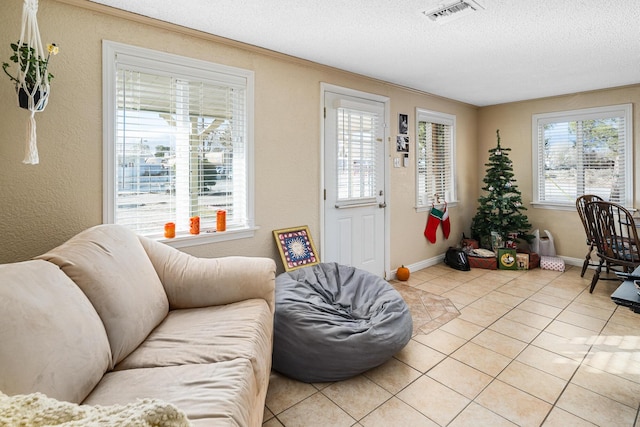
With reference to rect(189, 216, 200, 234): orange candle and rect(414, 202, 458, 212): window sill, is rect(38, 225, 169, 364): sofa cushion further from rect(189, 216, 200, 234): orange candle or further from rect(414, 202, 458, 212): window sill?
rect(414, 202, 458, 212): window sill

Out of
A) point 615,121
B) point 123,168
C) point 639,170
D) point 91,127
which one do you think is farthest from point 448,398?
point 615,121

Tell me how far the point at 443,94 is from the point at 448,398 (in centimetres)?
393

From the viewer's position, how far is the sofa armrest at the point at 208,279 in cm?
202

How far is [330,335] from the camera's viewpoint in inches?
82.2

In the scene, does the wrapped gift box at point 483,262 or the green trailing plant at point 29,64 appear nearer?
the green trailing plant at point 29,64

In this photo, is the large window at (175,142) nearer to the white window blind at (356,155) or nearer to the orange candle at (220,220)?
the orange candle at (220,220)

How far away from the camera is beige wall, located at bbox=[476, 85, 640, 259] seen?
170 inches

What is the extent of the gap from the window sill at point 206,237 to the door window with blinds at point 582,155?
4468 mm

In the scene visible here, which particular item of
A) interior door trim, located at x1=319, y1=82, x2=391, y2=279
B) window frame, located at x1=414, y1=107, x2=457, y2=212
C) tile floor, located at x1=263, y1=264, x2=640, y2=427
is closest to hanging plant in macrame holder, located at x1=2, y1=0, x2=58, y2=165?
tile floor, located at x1=263, y1=264, x2=640, y2=427

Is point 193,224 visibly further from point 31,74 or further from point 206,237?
point 31,74

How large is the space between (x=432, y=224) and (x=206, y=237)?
3.22 metres

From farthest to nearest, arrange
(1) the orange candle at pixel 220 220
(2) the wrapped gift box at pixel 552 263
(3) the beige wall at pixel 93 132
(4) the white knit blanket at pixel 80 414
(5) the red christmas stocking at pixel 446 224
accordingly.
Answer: (5) the red christmas stocking at pixel 446 224, (2) the wrapped gift box at pixel 552 263, (1) the orange candle at pixel 220 220, (3) the beige wall at pixel 93 132, (4) the white knit blanket at pixel 80 414

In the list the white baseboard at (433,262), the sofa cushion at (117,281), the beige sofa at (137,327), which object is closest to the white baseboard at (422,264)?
the white baseboard at (433,262)

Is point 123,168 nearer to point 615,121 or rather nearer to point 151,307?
point 151,307
